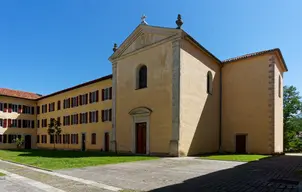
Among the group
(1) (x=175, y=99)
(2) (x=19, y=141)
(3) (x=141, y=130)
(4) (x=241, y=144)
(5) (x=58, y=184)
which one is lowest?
(2) (x=19, y=141)

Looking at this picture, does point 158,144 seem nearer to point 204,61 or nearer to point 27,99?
point 204,61

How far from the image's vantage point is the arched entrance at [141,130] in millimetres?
22531

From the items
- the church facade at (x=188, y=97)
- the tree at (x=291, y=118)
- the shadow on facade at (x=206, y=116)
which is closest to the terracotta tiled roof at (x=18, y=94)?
the church facade at (x=188, y=97)

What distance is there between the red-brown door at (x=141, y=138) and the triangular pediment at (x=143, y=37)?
7171 mm

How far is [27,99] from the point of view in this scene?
152 ft

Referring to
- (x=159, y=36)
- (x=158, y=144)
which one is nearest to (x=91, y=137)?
(x=158, y=144)

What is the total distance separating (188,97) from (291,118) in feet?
82.0

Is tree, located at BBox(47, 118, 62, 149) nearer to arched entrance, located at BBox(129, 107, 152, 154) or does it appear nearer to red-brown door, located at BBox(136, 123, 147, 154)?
arched entrance, located at BBox(129, 107, 152, 154)

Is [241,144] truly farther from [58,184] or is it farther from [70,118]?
[70,118]

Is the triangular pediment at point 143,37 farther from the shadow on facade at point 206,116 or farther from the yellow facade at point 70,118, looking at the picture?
the yellow facade at point 70,118

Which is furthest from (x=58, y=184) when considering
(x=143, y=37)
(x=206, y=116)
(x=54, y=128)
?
(x=54, y=128)

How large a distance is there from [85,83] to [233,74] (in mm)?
18905

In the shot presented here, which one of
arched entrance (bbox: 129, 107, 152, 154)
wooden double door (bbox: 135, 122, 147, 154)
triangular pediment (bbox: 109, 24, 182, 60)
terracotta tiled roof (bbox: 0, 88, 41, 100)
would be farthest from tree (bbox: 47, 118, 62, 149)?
wooden double door (bbox: 135, 122, 147, 154)

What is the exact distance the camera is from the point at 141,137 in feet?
76.8
